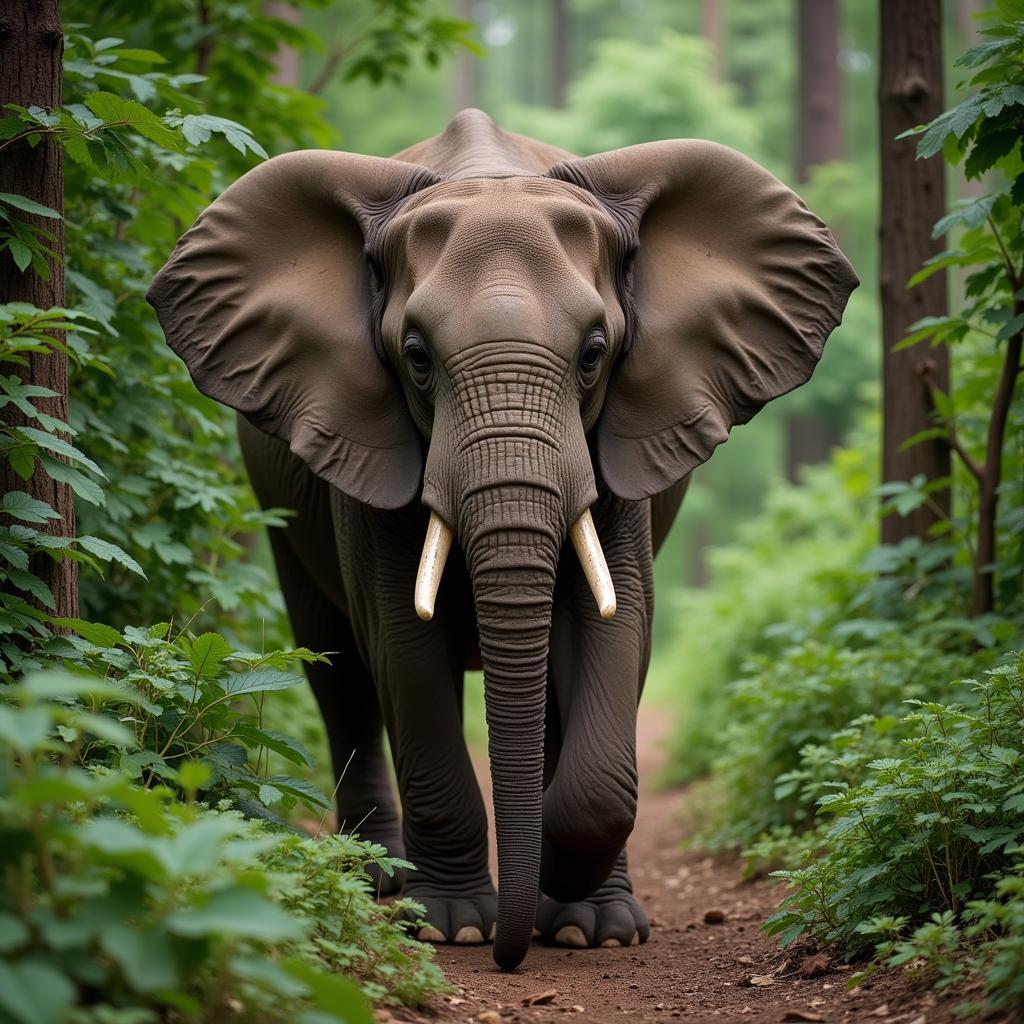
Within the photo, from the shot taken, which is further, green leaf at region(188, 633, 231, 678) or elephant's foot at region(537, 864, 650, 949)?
elephant's foot at region(537, 864, 650, 949)

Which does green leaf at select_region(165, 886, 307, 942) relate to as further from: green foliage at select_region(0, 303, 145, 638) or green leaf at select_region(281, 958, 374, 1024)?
green foliage at select_region(0, 303, 145, 638)

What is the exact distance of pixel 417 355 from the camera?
5.92 m

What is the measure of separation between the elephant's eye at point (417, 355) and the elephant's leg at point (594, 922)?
7.65 ft

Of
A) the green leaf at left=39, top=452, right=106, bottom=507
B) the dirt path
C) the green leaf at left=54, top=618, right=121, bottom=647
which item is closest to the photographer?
the dirt path

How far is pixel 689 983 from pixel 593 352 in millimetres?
2469

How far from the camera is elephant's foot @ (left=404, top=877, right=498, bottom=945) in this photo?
6.30m

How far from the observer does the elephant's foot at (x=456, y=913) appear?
6.30 metres

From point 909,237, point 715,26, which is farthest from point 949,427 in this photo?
point 715,26

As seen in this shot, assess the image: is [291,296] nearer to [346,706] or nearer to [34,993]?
[346,706]

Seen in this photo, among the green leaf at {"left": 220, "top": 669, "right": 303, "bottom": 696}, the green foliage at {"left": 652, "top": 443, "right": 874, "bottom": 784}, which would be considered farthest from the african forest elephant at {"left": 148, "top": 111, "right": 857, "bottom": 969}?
the green foliage at {"left": 652, "top": 443, "right": 874, "bottom": 784}

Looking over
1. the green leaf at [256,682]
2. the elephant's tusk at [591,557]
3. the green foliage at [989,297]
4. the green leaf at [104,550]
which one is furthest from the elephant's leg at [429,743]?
the green foliage at [989,297]

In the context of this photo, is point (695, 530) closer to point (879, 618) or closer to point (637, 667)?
point (879, 618)

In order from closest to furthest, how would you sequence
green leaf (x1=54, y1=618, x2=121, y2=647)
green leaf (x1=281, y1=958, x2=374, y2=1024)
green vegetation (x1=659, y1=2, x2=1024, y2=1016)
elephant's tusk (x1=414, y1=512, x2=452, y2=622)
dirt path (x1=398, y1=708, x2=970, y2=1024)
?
green leaf (x1=281, y1=958, x2=374, y2=1024) < dirt path (x1=398, y1=708, x2=970, y2=1024) < green vegetation (x1=659, y1=2, x2=1024, y2=1016) < green leaf (x1=54, y1=618, x2=121, y2=647) < elephant's tusk (x1=414, y1=512, x2=452, y2=622)

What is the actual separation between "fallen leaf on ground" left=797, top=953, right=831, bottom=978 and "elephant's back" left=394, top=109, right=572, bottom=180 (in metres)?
3.35
